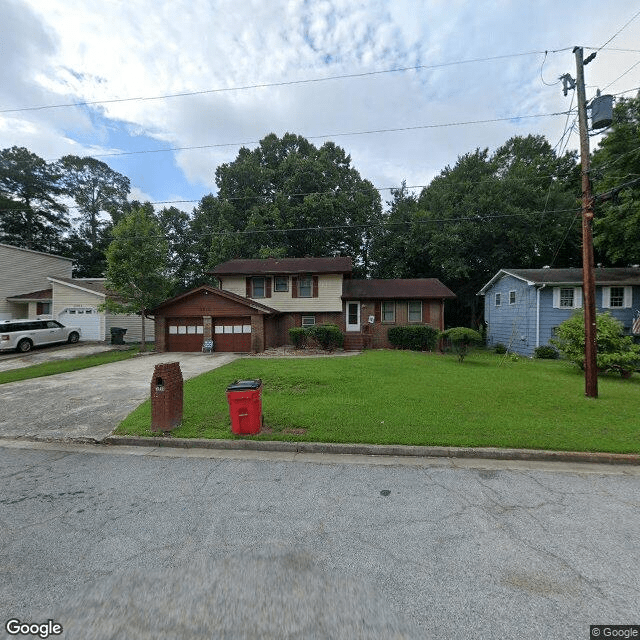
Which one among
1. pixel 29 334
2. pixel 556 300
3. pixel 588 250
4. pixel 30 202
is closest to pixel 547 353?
pixel 556 300

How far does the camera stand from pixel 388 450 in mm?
5238

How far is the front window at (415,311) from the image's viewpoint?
2072 centimetres

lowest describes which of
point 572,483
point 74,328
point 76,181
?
point 572,483

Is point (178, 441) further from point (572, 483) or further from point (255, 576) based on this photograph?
point (572, 483)

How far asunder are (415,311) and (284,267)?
27.9ft

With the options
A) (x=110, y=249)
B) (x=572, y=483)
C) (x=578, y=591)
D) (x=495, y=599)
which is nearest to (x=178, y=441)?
(x=495, y=599)

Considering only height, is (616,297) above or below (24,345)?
above

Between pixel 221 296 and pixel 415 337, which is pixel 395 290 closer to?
pixel 415 337

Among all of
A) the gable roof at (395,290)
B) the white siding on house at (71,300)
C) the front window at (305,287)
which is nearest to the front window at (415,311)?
the gable roof at (395,290)

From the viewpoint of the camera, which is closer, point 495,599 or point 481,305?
point 495,599

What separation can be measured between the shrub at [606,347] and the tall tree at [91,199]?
4158 cm

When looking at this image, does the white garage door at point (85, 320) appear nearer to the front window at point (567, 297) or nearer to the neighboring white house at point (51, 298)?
the neighboring white house at point (51, 298)

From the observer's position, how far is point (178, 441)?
5.59 metres

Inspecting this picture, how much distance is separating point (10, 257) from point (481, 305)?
37.7 m
